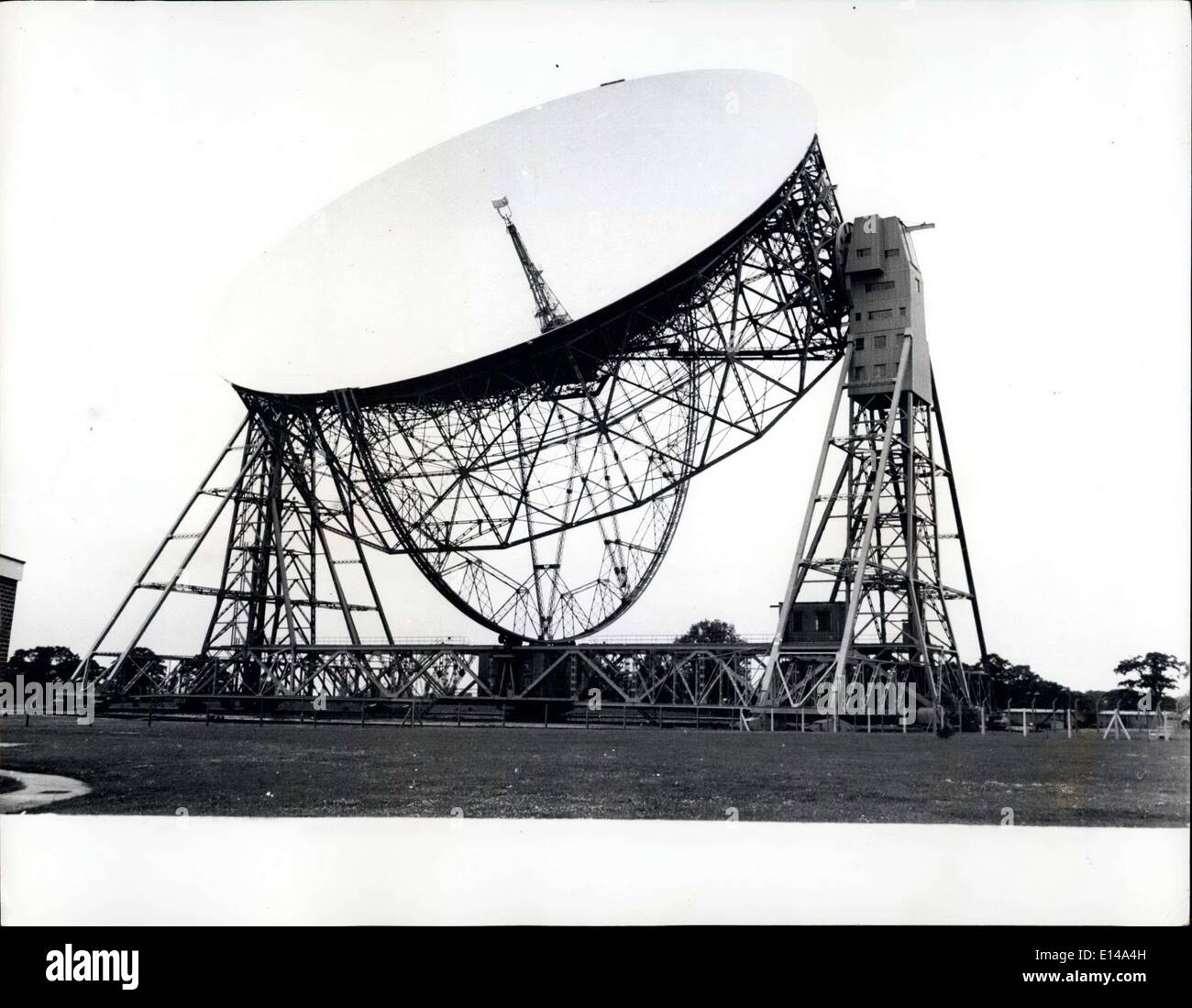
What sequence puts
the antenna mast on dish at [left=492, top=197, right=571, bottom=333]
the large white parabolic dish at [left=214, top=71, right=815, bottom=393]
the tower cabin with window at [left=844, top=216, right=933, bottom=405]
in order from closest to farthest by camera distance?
the large white parabolic dish at [left=214, top=71, right=815, bottom=393] → the antenna mast on dish at [left=492, top=197, right=571, bottom=333] → the tower cabin with window at [left=844, top=216, right=933, bottom=405]

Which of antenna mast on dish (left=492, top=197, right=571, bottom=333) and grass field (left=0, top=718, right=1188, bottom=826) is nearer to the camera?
grass field (left=0, top=718, right=1188, bottom=826)

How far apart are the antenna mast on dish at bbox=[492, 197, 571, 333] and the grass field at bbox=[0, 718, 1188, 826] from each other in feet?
33.1

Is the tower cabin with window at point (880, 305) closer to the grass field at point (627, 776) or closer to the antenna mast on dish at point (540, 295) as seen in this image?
the antenna mast on dish at point (540, 295)

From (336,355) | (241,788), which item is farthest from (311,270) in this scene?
(241,788)

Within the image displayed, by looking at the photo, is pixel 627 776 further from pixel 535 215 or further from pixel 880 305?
pixel 880 305

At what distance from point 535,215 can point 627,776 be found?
1597 centimetres

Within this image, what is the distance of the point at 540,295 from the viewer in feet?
94.6

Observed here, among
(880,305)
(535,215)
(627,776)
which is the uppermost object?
(535,215)

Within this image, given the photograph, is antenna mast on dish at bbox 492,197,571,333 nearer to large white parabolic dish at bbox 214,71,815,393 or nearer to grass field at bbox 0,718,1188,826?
large white parabolic dish at bbox 214,71,815,393

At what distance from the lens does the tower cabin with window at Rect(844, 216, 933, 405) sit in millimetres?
29750

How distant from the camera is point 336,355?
1193 inches

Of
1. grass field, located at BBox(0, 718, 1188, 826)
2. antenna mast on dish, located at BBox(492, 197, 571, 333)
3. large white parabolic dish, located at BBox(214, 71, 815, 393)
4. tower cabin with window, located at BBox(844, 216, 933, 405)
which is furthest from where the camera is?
tower cabin with window, located at BBox(844, 216, 933, 405)
